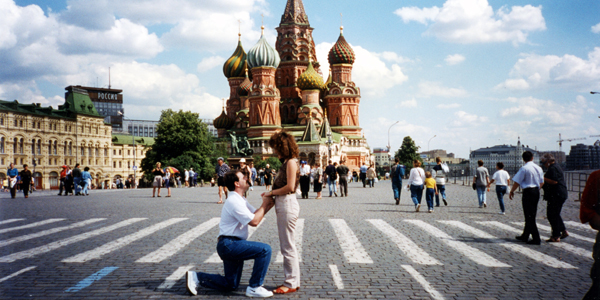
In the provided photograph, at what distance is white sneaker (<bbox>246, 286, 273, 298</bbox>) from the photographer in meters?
5.32

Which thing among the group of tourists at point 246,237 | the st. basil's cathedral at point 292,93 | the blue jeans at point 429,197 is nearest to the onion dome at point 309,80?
the st. basil's cathedral at point 292,93

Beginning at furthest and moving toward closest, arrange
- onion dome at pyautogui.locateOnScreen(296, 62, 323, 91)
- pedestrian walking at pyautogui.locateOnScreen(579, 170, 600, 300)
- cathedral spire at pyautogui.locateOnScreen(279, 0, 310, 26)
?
cathedral spire at pyautogui.locateOnScreen(279, 0, 310, 26) → onion dome at pyautogui.locateOnScreen(296, 62, 323, 91) → pedestrian walking at pyautogui.locateOnScreen(579, 170, 600, 300)

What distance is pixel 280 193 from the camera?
5.47 m

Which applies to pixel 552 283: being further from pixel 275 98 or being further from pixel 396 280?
pixel 275 98

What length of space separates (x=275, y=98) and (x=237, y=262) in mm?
65689

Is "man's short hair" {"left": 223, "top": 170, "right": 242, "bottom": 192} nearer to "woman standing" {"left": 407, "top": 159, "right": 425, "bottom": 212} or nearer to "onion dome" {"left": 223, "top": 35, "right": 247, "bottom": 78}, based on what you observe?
Result: "woman standing" {"left": 407, "top": 159, "right": 425, "bottom": 212}

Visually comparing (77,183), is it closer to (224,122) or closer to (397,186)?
(397,186)

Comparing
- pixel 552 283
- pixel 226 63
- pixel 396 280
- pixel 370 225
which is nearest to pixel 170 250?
pixel 396 280

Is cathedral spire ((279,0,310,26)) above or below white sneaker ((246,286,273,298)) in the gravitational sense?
above

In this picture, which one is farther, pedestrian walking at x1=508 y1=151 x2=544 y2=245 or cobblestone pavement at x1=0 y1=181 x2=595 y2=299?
pedestrian walking at x1=508 y1=151 x2=544 y2=245

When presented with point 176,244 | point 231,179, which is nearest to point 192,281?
point 231,179

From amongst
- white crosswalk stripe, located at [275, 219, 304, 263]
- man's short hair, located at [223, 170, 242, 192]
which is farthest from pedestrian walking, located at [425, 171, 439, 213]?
man's short hair, located at [223, 170, 242, 192]

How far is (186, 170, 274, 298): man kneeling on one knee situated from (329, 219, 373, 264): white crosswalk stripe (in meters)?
2.18

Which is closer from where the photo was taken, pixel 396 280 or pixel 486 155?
pixel 396 280
